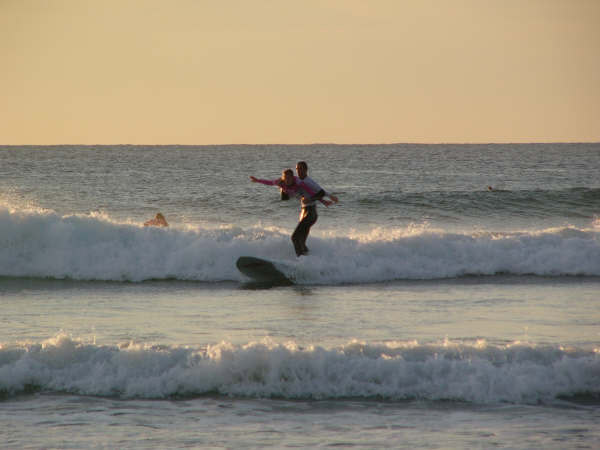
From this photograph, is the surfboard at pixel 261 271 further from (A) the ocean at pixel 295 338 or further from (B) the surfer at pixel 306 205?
(B) the surfer at pixel 306 205

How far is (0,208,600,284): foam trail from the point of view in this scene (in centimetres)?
1664

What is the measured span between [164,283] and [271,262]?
7.48 feet

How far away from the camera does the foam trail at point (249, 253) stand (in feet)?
54.6

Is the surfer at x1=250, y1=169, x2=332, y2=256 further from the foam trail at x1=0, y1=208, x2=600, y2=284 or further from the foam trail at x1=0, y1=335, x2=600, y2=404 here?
the foam trail at x1=0, y1=335, x2=600, y2=404

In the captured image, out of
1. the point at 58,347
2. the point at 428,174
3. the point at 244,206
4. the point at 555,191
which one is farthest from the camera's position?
the point at 428,174

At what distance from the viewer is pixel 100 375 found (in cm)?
863

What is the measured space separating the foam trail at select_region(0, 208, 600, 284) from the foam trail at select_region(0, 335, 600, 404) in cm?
708

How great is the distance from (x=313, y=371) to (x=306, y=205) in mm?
6919

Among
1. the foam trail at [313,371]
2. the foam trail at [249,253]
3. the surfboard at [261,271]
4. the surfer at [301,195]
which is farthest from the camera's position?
the foam trail at [249,253]

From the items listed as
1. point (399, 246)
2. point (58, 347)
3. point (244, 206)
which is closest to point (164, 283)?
point (399, 246)

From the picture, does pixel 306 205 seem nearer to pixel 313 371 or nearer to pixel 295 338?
pixel 295 338

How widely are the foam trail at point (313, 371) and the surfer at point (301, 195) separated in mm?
5462

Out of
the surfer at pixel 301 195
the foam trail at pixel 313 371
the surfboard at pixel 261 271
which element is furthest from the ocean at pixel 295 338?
the surfer at pixel 301 195

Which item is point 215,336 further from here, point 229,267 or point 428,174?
point 428,174
